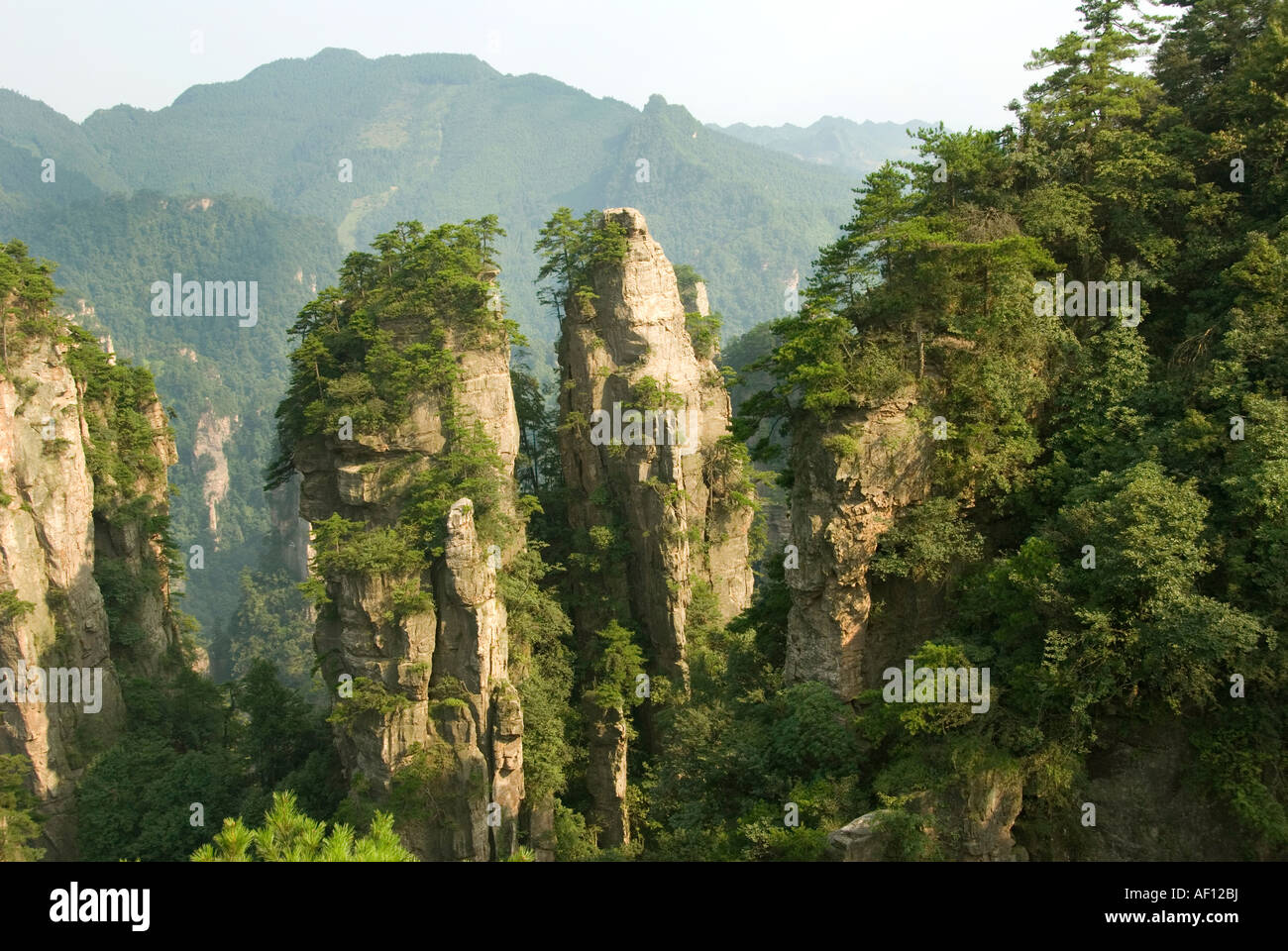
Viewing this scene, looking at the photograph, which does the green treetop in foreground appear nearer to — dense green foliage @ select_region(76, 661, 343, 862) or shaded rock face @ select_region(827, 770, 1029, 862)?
shaded rock face @ select_region(827, 770, 1029, 862)

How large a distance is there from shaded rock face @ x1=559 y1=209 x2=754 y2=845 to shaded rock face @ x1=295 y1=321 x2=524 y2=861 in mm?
3973

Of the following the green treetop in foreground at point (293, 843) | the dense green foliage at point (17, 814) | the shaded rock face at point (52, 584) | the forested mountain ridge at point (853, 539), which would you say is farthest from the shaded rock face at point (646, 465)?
the green treetop in foreground at point (293, 843)

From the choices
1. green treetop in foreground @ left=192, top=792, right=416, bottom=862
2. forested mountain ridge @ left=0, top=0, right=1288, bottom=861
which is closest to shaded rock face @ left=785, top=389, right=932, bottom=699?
forested mountain ridge @ left=0, top=0, right=1288, bottom=861

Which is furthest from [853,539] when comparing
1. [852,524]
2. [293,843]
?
[293,843]

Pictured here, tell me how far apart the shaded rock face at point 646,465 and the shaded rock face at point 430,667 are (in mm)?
3973

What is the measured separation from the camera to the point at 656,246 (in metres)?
31.1

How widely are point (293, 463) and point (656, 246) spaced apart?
45.1 ft

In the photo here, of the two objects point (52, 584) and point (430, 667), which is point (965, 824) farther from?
point (52, 584)

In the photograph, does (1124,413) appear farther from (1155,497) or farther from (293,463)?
(293,463)

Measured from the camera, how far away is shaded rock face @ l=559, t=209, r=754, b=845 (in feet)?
97.0

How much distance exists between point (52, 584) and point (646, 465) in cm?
1842

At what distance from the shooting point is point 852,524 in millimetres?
16641

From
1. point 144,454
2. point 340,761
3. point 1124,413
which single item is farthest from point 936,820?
point 144,454

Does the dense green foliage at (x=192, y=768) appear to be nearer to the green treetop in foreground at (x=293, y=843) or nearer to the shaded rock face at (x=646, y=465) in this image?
the shaded rock face at (x=646, y=465)
